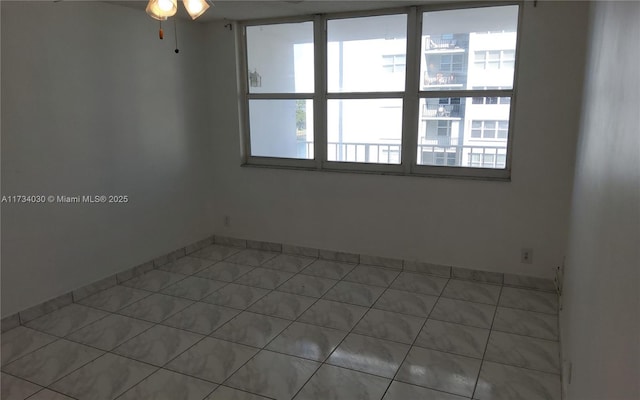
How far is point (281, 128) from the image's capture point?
4.43 m

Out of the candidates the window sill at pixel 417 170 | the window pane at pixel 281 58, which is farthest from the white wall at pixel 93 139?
the window sill at pixel 417 170

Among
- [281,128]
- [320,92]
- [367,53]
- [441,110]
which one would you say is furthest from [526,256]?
[281,128]

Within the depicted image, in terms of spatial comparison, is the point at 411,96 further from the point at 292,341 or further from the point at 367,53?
the point at 292,341

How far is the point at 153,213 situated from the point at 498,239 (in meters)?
3.00

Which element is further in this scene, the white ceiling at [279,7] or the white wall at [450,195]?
the white ceiling at [279,7]

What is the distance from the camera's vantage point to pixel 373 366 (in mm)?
2529

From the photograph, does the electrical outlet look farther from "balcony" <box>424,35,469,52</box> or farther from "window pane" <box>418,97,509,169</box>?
"balcony" <box>424,35,469,52</box>

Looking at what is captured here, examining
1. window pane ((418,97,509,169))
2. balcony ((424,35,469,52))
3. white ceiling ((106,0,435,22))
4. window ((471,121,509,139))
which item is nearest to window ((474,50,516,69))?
balcony ((424,35,469,52))

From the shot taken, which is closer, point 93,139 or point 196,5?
point 196,5

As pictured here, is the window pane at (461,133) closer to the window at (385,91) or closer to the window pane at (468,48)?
the window at (385,91)

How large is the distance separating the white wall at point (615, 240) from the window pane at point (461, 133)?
1.87 m

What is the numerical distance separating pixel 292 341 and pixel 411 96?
2217 mm

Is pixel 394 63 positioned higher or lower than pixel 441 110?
higher

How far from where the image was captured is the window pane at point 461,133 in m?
3.54
